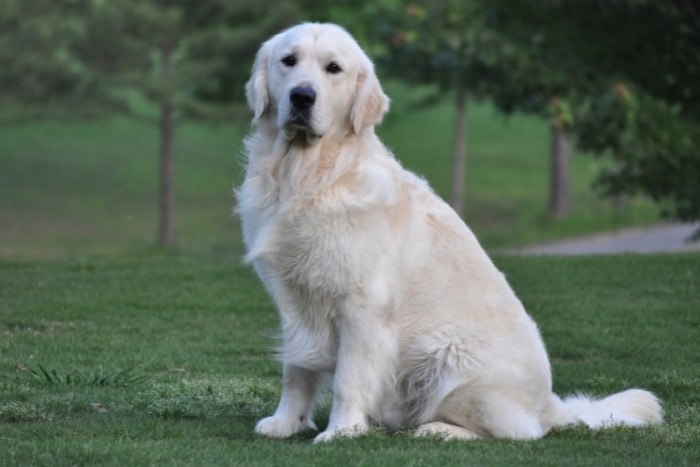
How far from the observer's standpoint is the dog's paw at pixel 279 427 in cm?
593

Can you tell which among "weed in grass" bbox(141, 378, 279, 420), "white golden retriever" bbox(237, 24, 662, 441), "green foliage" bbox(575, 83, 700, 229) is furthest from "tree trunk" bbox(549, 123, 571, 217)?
"white golden retriever" bbox(237, 24, 662, 441)

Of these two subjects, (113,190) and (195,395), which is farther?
(113,190)

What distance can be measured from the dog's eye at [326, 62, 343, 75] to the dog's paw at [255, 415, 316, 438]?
67.8 inches

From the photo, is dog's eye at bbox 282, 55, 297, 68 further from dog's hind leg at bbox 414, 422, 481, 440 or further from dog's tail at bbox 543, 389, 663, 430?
dog's tail at bbox 543, 389, 663, 430

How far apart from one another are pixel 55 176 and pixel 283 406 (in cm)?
2719

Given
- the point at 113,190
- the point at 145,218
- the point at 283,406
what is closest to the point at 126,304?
the point at 283,406

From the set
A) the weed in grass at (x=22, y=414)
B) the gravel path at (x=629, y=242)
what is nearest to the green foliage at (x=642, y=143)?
the gravel path at (x=629, y=242)

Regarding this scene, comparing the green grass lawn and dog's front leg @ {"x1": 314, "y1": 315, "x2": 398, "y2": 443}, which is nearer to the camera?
the green grass lawn

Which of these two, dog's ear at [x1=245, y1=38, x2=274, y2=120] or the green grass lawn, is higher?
dog's ear at [x1=245, y1=38, x2=274, y2=120]

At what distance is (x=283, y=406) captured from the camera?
6.04 m

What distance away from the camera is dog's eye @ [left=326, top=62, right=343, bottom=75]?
5.82 m

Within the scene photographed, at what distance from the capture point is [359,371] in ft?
18.7

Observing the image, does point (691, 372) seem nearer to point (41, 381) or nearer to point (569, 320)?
point (569, 320)

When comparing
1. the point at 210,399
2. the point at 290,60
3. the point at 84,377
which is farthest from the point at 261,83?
the point at 84,377
